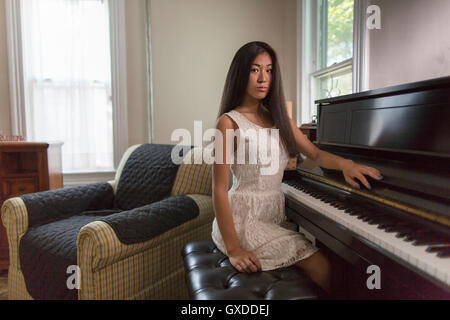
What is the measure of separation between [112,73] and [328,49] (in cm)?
211

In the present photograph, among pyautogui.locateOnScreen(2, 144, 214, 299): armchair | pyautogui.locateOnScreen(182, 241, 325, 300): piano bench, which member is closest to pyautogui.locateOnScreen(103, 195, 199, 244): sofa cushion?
pyautogui.locateOnScreen(2, 144, 214, 299): armchair

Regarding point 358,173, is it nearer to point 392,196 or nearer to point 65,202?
point 392,196

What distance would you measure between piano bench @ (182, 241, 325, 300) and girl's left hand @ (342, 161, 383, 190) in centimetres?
38

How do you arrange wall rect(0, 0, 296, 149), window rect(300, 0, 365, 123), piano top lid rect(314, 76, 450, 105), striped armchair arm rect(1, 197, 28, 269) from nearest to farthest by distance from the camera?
piano top lid rect(314, 76, 450, 105), striped armchair arm rect(1, 197, 28, 269), window rect(300, 0, 365, 123), wall rect(0, 0, 296, 149)

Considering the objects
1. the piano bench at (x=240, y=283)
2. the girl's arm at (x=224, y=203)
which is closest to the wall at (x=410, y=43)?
the girl's arm at (x=224, y=203)

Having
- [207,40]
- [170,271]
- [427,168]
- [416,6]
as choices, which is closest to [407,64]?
[416,6]

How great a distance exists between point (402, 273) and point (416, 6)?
1565 mm

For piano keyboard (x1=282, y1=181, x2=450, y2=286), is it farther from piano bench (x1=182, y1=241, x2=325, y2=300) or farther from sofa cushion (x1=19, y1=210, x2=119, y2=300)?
sofa cushion (x1=19, y1=210, x2=119, y2=300)

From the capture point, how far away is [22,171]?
8.50ft

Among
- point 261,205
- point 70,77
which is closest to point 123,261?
point 261,205

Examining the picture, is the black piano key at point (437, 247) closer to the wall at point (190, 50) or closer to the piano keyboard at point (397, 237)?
the piano keyboard at point (397, 237)

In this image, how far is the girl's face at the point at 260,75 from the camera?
1274mm

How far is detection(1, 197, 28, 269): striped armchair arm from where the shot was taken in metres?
1.75

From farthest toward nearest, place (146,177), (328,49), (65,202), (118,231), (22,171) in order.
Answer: (328,49) → (22,171) → (146,177) → (65,202) → (118,231)
